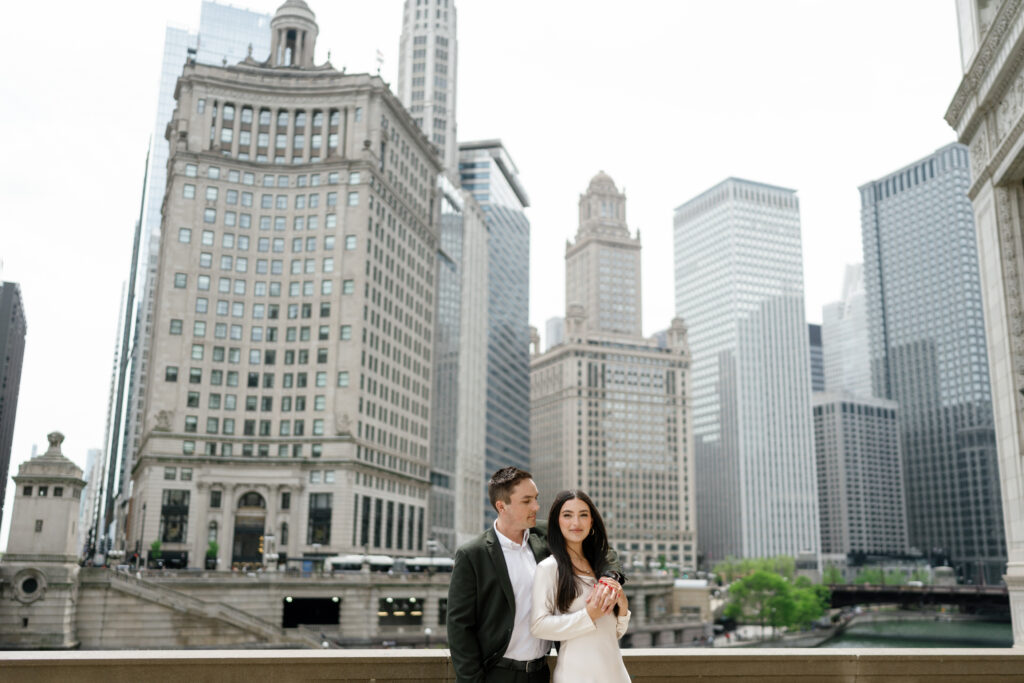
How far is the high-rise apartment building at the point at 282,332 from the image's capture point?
344 feet

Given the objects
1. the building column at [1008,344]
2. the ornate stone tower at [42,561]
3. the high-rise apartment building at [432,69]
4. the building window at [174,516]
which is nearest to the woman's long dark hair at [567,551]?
the building column at [1008,344]

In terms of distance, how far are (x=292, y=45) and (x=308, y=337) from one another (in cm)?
5162

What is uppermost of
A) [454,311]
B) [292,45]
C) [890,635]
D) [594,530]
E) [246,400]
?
[292,45]

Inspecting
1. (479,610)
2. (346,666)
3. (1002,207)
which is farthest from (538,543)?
(1002,207)

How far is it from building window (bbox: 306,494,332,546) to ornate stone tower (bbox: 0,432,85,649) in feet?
126

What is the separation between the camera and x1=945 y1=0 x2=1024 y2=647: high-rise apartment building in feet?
98.9

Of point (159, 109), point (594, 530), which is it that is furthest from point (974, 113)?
point (159, 109)

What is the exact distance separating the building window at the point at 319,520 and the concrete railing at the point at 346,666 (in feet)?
317

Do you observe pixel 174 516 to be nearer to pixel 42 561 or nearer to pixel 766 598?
pixel 42 561

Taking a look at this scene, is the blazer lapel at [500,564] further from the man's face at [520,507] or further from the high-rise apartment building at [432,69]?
the high-rise apartment building at [432,69]

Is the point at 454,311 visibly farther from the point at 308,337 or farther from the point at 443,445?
the point at 308,337

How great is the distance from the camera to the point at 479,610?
8.28m

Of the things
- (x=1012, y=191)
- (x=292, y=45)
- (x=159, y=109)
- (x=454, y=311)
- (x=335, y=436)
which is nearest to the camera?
(x=1012, y=191)

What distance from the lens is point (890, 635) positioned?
13838cm
